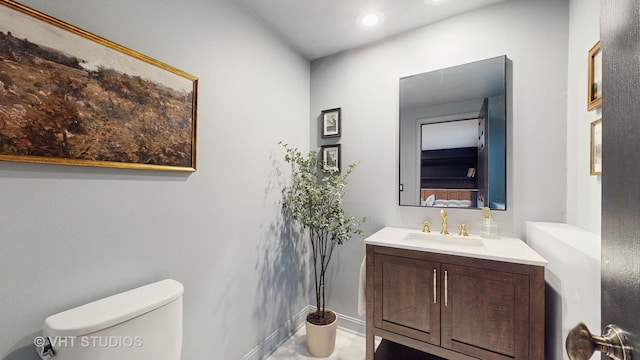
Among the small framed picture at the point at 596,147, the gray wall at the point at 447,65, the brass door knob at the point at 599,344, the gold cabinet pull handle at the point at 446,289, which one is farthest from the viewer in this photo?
the gray wall at the point at 447,65

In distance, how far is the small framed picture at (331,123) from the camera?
7.46 ft

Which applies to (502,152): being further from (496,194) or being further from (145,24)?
(145,24)

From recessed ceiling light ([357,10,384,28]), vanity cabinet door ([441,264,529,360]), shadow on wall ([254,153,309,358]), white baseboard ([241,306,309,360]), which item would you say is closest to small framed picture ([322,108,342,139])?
shadow on wall ([254,153,309,358])

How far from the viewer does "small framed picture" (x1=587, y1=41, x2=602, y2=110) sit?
1.18m

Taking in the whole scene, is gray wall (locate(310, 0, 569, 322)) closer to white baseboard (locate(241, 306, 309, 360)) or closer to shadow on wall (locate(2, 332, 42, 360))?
white baseboard (locate(241, 306, 309, 360))

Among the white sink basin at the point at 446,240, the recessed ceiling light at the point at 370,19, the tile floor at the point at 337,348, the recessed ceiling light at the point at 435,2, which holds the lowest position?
the tile floor at the point at 337,348

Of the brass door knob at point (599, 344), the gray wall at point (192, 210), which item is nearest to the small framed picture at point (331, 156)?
the gray wall at point (192, 210)

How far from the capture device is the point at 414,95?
1977 millimetres

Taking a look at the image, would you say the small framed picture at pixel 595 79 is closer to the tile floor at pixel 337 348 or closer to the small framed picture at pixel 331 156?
the small framed picture at pixel 331 156

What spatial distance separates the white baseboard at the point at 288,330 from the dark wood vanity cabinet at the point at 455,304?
1.88 ft

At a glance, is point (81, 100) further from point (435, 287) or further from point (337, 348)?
point (337, 348)

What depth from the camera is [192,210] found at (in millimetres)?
1397

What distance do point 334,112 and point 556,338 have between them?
78.7 inches

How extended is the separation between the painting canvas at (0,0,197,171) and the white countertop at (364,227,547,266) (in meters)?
1.31
